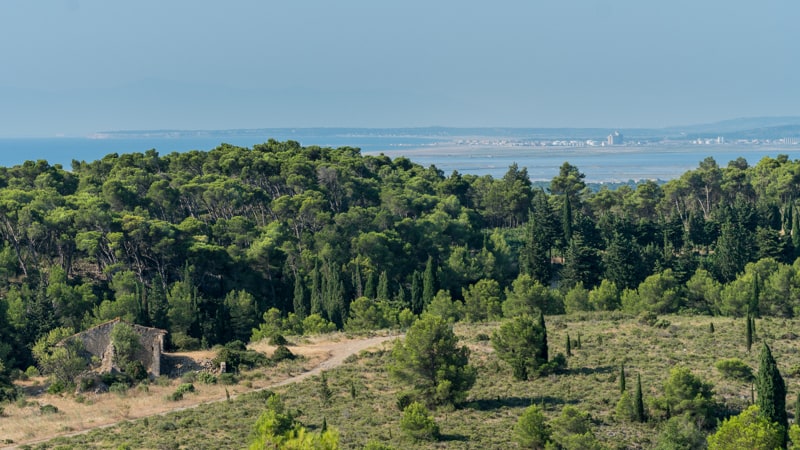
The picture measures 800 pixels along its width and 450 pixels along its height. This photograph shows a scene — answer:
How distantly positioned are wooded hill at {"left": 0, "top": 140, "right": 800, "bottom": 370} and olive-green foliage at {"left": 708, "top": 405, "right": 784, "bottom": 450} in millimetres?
31559

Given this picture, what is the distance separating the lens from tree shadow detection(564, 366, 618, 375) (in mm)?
48875

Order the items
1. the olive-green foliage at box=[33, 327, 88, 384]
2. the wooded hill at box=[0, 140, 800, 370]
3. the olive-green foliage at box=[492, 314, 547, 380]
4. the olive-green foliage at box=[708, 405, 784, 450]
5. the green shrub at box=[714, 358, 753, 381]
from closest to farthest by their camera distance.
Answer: the olive-green foliage at box=[708, 405, 784, 450]
the green shrub at box=[714, 358, 753, 381]
the olive-green foliage at box=[492, 314, 547, 380]
the olive-green foliage at box=[33, 327, 88, 384]
the wooded hill at box=[0, 140, 800, 370]

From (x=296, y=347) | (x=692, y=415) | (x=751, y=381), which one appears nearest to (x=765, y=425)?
(x=692, y=415)

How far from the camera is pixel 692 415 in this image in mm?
40312

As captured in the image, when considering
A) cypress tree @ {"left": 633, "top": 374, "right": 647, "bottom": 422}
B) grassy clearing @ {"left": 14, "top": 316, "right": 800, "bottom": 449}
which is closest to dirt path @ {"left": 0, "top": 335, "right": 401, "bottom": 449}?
grassy clearing @ {"left": 14, "top": 316, "right": 800, "bottom": 449}

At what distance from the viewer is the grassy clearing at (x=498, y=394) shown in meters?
39.4

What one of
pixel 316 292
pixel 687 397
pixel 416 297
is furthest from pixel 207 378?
pixel 416 297

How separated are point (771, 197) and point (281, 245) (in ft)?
206

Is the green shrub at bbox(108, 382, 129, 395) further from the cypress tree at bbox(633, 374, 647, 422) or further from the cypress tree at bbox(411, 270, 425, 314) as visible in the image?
the cypress tree at bbox(411, 270, 425, 314)

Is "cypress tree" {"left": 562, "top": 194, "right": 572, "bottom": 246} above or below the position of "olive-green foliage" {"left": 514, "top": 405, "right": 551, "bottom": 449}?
above

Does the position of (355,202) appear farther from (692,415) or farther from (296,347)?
(692,415)

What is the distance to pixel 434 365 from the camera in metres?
44.8

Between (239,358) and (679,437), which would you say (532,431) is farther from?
(239,358)

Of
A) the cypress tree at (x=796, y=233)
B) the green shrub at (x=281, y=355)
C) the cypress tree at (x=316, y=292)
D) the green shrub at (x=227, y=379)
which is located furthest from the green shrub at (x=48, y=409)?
the cypress tree at (x=796, y=233)
